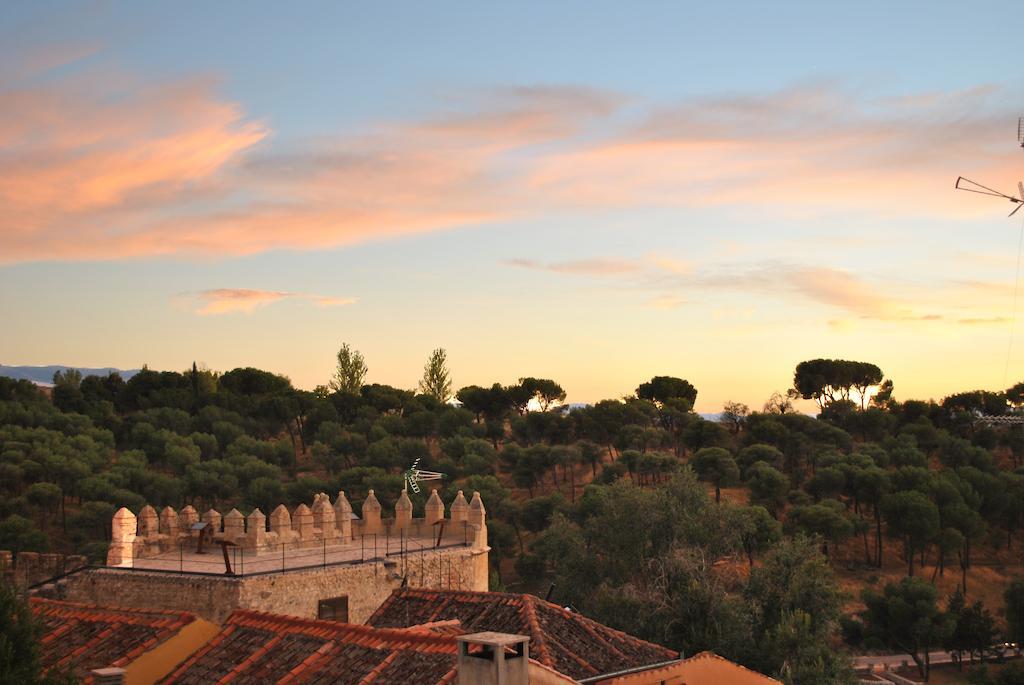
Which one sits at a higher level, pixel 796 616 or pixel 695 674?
pixel 695 674

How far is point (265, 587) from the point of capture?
22.3 metres

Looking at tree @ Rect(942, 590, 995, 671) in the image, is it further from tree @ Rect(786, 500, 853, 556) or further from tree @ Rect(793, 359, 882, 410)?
tree @ Rect(793, 359, 882, 410)

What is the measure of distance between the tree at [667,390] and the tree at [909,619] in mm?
45598

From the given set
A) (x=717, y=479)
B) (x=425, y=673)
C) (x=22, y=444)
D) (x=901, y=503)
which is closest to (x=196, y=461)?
(x=22, y=444)

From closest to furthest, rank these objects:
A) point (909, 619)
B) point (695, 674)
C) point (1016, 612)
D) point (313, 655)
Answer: point (313, 655), point (695, 674), point (909, 619), point (1016, 612)

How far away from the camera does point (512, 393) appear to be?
88750 mm

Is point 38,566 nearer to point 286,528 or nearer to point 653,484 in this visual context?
point 286,528

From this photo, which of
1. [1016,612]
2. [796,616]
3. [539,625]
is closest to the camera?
[539,625]

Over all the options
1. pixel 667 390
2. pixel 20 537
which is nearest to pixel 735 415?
pixel 667 390

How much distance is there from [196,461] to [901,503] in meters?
37.1

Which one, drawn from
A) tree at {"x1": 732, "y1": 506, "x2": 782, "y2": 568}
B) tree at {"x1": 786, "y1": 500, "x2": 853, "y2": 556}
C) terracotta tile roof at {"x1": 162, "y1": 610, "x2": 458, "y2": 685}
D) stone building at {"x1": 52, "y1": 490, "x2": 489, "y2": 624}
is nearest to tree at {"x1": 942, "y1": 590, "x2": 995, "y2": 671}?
tree at {"x1": 732, "y1": 506, "x2": 782, "y2": 568}

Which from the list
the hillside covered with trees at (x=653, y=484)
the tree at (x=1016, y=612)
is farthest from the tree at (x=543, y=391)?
the tree at (x=1016, y=612)

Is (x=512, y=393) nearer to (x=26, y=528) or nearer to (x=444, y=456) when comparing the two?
(x=444, y=456)

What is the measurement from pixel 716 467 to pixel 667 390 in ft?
95.4
